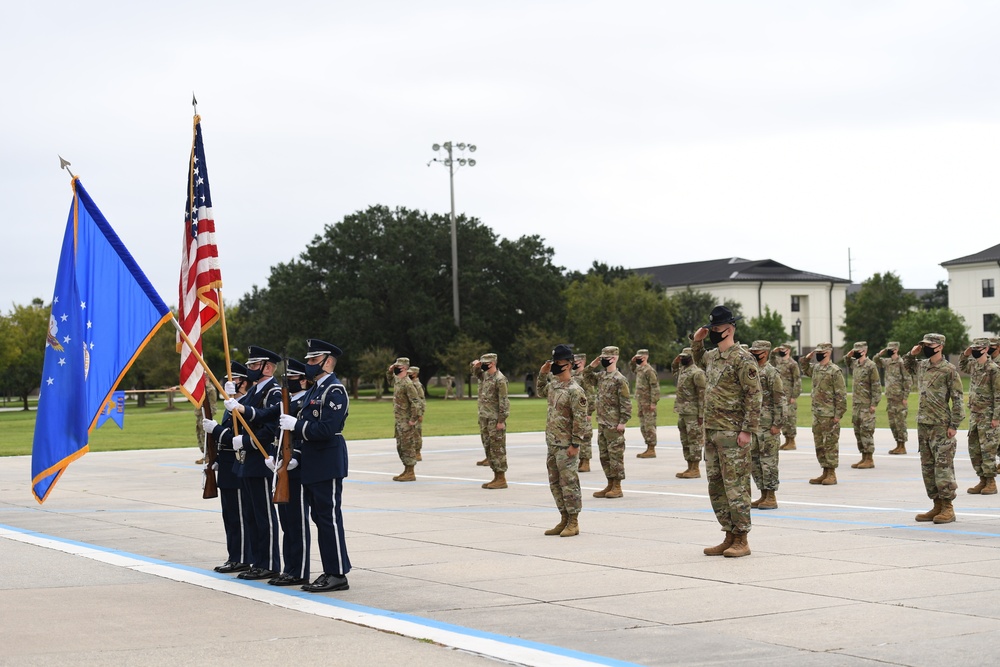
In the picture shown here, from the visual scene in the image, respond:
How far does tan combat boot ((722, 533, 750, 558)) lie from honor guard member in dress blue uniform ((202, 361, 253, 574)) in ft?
13.7

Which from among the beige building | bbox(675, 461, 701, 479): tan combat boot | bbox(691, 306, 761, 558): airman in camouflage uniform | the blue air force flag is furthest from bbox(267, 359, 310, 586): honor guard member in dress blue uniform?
the beige building

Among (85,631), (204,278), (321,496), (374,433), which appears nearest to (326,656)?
(85,631)

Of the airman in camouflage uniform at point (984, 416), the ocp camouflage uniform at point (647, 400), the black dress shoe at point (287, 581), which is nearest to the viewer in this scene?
the black dress shoe at point (287, 581)

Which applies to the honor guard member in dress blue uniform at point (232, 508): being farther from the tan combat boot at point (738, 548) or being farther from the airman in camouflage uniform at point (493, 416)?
the airman in camouflage uniform at point (493, 416)

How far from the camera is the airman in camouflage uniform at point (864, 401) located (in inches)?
830

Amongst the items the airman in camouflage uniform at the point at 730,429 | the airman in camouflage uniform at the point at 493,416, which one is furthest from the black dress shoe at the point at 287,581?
the airman in camouflage uniform at the point at 493,416

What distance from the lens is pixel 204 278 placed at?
10.3m

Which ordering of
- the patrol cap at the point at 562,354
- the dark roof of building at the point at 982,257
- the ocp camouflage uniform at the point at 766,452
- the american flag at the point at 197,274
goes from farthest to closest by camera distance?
the dark roof of building at the point at 982,257, the ocp camouflage uniform at the point at 766,452, the patrol cap at the point at 562,354, the american flag at the point at 197,274

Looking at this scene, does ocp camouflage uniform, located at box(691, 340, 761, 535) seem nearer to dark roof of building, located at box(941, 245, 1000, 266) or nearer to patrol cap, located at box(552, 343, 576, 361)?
patrol cap, located at box(552, 343, 576, 361)

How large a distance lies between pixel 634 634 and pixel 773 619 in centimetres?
103

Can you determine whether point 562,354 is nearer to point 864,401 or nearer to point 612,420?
point 612,420

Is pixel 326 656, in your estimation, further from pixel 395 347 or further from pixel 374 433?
pixel 395 347

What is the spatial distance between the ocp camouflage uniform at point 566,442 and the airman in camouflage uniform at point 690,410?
7.06m

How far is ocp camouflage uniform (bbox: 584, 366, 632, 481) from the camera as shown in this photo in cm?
1662
